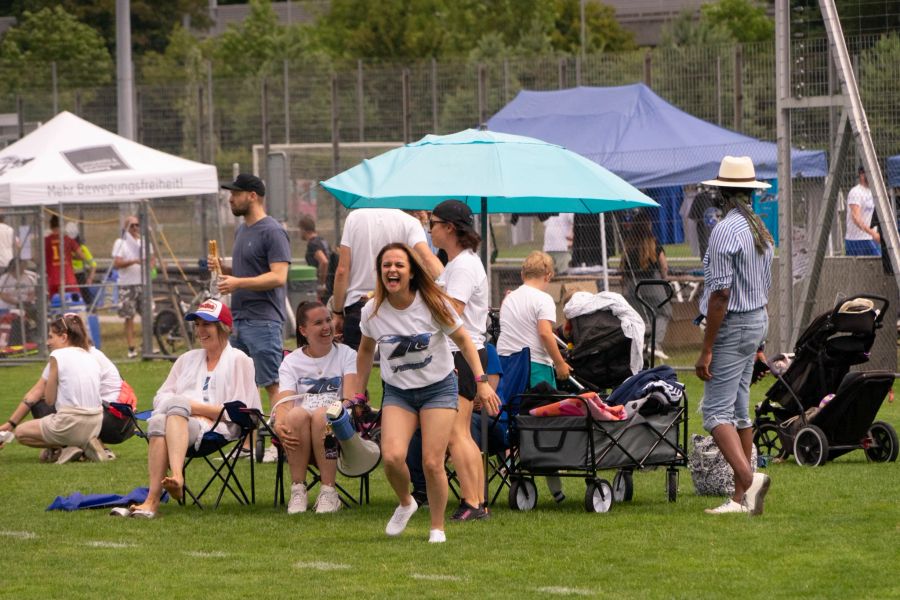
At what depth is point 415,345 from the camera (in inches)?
306

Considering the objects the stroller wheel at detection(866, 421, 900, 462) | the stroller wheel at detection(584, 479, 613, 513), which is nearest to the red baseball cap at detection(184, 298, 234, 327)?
the stroller wheel at detection(584, 479, 613, 513)

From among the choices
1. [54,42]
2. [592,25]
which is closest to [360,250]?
[54,42]

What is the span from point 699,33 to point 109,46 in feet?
77.9

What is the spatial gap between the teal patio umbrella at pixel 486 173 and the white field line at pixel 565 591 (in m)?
3.31

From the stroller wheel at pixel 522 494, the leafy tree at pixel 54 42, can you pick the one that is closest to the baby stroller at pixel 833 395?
the stroller wheel at pixel 522 494

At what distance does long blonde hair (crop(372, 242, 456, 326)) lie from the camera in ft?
25.3

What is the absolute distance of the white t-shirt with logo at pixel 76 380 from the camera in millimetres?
11000

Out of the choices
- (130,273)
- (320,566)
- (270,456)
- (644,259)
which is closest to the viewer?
(320,566)

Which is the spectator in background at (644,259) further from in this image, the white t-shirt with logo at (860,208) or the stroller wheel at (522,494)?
the stroller wheel at (522,494)

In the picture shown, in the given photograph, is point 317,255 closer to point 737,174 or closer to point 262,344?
point 262,344

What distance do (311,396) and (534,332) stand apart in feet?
5.18

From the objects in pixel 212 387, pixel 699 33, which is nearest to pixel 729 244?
pixel 212 387

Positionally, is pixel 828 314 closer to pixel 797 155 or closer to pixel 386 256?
pixel 386 256

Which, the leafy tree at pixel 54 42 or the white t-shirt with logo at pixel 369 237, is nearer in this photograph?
the white t-shirt with logo at pixel 369 237
